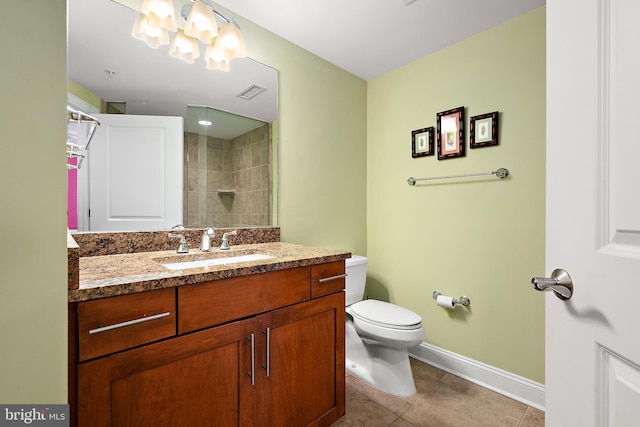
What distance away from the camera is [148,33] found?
4.45ft

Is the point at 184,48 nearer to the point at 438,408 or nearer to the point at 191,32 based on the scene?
the point at 191,32

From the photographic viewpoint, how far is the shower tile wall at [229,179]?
160cm

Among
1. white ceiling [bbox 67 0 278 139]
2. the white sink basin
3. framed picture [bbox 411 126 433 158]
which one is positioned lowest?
the white sink basin

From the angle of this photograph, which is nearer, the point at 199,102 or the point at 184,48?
the point at 184,48

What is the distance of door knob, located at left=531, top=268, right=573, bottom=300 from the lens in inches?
21.3

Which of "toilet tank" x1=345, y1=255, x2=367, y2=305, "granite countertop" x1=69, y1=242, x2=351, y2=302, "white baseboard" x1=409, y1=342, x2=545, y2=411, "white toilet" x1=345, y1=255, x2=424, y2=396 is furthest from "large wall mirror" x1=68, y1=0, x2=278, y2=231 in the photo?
"white baseboard" x1=409, y1=342, x2=545, y2=411

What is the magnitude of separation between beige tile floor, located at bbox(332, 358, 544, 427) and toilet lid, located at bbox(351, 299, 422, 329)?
0.45m

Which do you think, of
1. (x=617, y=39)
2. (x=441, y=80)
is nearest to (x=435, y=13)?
(x=441, y=80)

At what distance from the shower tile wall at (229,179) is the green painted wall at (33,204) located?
1.03 meters

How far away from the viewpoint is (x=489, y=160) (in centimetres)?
184

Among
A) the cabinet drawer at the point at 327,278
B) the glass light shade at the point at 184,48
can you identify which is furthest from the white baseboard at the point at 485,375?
the glass light shade at the point at 184,48

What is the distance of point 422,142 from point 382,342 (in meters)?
1.45

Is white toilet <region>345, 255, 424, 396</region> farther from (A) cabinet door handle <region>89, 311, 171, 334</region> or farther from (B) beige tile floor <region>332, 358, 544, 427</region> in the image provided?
A: (A) cabinet door handle <region>89, 311, 171, 334</region>

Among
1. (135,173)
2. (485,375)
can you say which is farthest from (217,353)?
(485,375)
